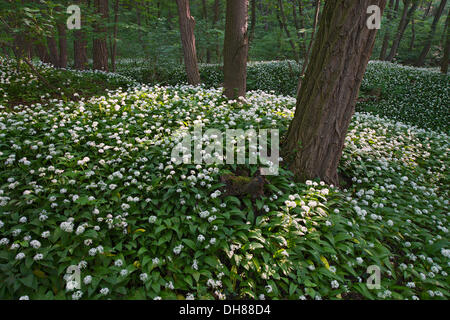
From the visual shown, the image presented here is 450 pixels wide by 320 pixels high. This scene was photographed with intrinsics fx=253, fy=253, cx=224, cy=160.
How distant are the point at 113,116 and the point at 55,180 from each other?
78.0 inches

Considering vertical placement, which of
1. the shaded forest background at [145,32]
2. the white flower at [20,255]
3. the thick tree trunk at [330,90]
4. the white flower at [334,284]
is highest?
the shaded forest background at [145,32]

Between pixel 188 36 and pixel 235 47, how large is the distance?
2174mm

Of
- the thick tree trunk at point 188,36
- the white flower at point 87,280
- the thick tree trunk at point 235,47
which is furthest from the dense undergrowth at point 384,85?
the white flower at point 87,280

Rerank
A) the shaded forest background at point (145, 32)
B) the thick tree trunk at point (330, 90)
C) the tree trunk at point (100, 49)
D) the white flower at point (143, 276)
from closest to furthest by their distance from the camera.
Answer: the white flower at point (143, 276)
the thick tree trunk at point (330, 90)
the shaded forest background at point (145, 32)
the tree trunk at point (100, 49)

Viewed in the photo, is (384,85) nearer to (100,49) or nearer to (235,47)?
(235,47)

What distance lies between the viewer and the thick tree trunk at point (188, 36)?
741 cm

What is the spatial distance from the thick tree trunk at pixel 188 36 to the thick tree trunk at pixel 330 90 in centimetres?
478

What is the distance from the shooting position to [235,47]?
20.2ft

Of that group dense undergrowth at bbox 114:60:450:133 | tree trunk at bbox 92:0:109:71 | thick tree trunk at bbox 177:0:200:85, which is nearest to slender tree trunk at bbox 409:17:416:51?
dense undergrowth at bbox 114:60:450:133

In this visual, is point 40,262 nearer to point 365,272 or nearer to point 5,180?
point 5,180

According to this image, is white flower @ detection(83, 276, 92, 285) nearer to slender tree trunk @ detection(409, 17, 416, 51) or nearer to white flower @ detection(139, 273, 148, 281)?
white flower @ detection(139, 273, 148, 281)

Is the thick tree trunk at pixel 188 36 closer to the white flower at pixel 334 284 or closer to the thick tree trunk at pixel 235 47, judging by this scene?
the thick tree trunk at pixel 235 47

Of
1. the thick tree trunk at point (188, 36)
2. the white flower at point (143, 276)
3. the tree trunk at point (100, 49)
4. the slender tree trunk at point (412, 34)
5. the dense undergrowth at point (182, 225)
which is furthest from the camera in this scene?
the slender tree trunk at point (412, 34)
